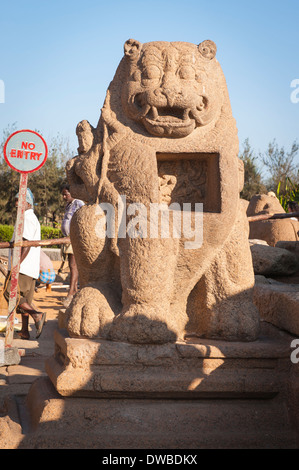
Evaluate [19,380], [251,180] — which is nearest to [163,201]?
→ [19,380]

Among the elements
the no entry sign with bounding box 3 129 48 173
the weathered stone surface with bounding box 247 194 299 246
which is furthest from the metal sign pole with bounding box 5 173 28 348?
the weathered stone surface with bounding box 247 194 299 246

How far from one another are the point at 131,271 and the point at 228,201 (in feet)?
2.25

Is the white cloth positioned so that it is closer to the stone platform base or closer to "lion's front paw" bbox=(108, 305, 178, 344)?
the stone platform base

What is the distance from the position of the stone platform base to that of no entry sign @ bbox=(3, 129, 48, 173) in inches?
101

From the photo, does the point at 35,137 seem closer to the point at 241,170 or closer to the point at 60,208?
the point at 241,170

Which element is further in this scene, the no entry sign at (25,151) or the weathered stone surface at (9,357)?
the no entry sign at (25,151)

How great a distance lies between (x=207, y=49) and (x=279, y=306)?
164 cm

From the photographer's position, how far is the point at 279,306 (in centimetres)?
328

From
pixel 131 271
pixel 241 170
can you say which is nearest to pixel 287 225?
pixel 241 170

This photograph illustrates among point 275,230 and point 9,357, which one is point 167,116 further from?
point 275,230

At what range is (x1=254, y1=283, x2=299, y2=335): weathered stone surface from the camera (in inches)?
118

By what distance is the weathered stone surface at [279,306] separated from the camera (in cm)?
300

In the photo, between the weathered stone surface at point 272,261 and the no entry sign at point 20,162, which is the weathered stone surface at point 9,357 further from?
the weathered stone surface at point 272,261

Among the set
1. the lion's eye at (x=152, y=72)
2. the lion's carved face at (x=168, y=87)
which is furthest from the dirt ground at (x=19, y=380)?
the lion's eye at (x=152, y=72)
